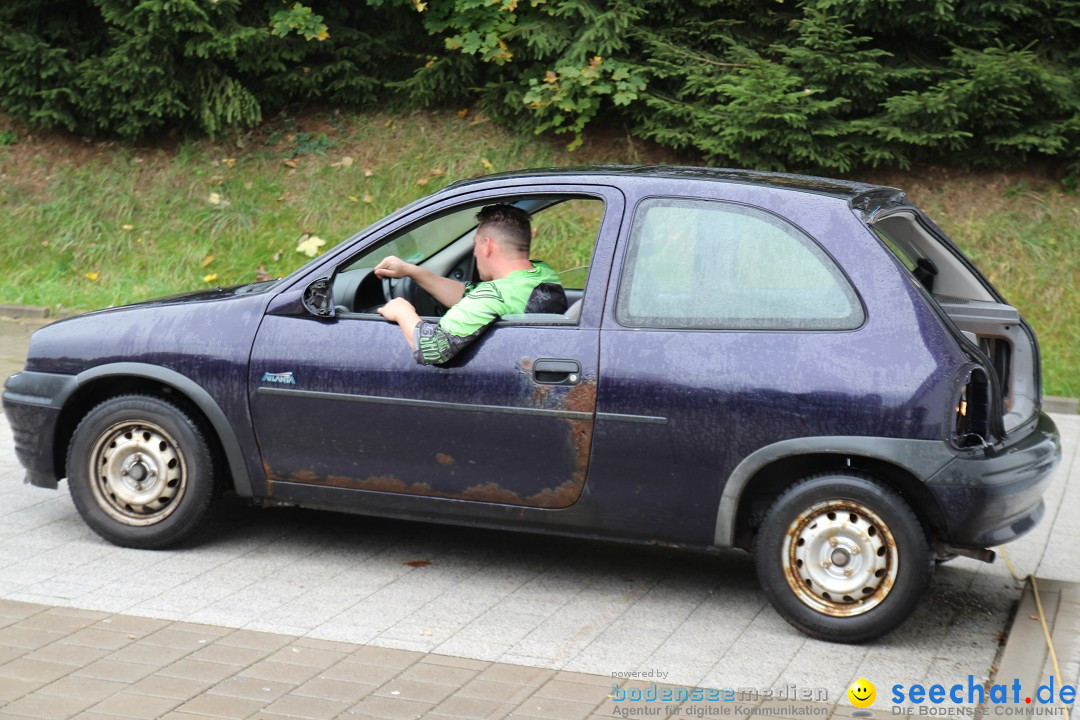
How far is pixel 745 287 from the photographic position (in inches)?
182

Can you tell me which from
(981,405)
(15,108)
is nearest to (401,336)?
(981,405)

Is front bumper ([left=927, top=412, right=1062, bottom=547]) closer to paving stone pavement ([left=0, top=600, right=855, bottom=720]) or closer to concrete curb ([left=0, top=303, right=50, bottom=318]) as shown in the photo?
paving stone pavement ([left=0, top=600, right=855, bottom=720])

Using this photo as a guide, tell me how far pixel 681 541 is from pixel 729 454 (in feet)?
1.34

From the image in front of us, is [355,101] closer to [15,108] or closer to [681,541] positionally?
[15,108]

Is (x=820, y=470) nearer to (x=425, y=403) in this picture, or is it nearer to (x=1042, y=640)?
(x=1042, y=640)

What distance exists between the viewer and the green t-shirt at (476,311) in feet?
15.7

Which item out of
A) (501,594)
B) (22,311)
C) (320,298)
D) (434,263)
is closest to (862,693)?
(501,594)

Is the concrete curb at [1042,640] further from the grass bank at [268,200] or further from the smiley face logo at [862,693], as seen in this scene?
the grass bank at [268,200]

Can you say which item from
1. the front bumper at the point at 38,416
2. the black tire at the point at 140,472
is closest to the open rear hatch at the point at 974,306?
the black tire at the point at 140,472

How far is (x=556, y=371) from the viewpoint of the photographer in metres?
4.69

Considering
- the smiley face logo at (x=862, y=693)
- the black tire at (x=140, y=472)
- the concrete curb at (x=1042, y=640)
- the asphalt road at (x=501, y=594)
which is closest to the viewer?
the smiley face logo at (x=862, y=693)

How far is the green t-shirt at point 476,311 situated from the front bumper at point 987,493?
5.60 ft

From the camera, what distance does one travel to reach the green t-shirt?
15.7 ft

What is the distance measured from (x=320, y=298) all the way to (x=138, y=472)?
1.11m
